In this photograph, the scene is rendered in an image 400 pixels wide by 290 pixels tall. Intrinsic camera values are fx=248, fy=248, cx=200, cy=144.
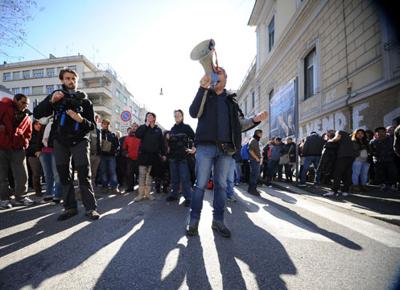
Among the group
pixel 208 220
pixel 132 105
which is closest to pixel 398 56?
pixel 208 220

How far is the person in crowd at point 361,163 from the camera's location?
6945 mm

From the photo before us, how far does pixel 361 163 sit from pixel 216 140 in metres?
6.35

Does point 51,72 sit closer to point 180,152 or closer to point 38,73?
point 38,73

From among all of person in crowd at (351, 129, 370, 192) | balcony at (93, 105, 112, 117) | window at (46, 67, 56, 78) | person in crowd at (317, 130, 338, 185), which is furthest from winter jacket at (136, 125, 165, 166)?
window at (46, 67, 56, 78)

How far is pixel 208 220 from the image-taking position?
3.55m

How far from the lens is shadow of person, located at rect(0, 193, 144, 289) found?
5.60 ft

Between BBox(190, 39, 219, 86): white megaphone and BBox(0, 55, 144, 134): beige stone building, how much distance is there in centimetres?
4586

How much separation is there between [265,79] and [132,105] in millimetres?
53541

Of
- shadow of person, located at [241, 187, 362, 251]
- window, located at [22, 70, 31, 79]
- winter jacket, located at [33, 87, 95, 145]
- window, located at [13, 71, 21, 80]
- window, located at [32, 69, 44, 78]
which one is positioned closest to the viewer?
shadow of person, located at [241, 187, 362, 251]

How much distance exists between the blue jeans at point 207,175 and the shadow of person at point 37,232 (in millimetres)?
1565

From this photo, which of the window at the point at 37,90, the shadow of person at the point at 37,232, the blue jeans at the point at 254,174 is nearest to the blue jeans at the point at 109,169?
the shadow of person at the point at 37,232

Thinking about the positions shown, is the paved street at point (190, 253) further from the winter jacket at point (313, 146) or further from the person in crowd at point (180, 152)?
the winter jacket at point (313, 146)

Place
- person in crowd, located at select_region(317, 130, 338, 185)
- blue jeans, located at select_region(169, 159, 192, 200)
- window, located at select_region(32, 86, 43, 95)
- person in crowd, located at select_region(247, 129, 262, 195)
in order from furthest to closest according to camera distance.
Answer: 1. window, located at select_region(32, 86, 43, 95)
2. person in crowd, located at select_region(317, 130, 338, 185)
3. person in crowd, located at select_region(247, 129, 262, 195)
4. blue jeans, located at select_region(169, 159, 192, 200)

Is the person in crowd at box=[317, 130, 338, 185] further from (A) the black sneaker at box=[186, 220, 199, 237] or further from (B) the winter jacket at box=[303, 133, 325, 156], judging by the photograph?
(A) the black sneaker at box=[186, 220, 199, 237]
